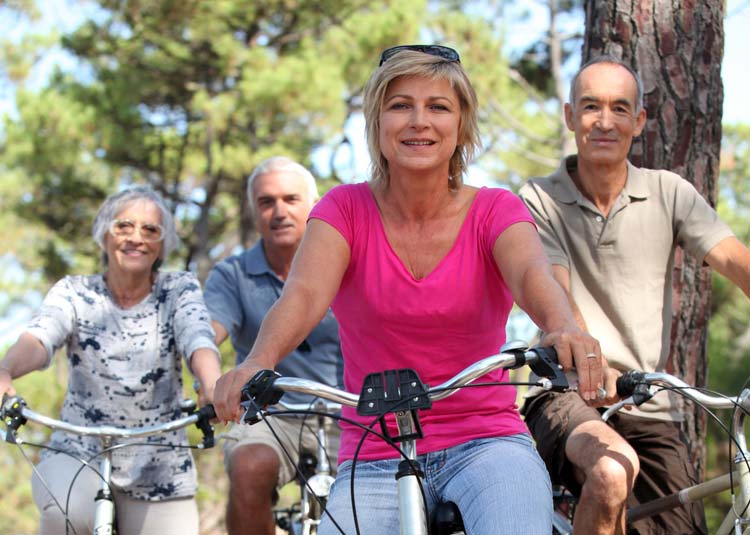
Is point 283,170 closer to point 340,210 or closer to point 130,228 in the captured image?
point 130,228

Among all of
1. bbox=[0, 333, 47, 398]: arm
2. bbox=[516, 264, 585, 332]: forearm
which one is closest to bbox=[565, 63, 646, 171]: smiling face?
bbox=[516, 264, 585, 332]: forearm

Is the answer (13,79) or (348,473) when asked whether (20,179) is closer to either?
(13,79)

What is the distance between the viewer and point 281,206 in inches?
203

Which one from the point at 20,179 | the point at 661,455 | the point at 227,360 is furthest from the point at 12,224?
the point at 661,455

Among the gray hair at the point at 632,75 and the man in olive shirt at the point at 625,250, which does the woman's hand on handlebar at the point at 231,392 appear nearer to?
the man in olive shirt at the point at 625,250

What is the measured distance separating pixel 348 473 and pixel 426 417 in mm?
272

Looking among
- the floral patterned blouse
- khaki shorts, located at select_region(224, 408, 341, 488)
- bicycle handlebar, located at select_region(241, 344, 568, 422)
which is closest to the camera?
bicycle handlebar, located at select_region(241, 344, 568, 422)

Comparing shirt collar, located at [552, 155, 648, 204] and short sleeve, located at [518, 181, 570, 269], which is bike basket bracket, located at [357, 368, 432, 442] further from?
shirt collar, located at [552, 155, 648, 204]

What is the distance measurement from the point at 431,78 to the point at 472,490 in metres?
1.19

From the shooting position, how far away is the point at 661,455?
391 centimetres

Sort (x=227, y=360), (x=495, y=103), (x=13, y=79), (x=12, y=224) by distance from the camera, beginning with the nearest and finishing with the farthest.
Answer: (x=227, y=360)
(x=495, y=103)
(x=12, y=224)
(x=13, y=79)

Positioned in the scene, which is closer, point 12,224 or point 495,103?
point 495,103

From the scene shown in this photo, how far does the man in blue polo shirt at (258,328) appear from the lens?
439cm

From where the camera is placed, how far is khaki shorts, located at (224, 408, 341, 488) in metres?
4.54
